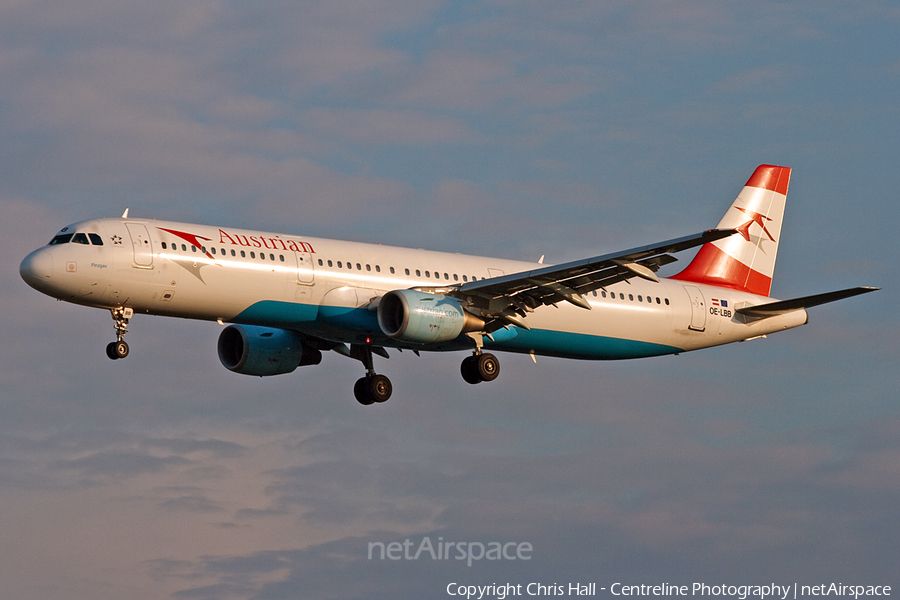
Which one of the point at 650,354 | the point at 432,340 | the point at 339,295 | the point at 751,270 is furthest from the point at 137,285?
the point at 751,270

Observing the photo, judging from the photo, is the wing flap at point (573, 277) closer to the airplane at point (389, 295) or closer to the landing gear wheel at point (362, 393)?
the airplane at point (389, 295)

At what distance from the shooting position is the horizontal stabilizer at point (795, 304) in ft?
142

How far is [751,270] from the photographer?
54000 millimetres

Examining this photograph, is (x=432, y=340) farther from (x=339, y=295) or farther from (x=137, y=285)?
(x=137, y=285)

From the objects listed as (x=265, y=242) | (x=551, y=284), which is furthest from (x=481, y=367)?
(x=265, y=242)

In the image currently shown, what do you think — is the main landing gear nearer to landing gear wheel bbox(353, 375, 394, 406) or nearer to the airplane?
the airplane

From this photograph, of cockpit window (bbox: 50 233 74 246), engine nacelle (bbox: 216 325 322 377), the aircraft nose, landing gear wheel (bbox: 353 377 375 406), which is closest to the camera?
the aircraft nose

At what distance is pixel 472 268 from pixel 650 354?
27.9ft

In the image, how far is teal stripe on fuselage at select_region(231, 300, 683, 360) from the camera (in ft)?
138

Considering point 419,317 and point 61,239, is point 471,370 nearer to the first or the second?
point 419,317

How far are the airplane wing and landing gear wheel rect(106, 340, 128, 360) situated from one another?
10721 mm

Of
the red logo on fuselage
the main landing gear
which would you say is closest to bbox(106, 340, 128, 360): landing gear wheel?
the red logo on fuselage

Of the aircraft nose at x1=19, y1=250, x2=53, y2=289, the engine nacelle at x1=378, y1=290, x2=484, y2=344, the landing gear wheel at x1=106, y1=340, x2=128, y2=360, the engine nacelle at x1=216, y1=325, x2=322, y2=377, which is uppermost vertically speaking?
the engine nacelle at x1=216, y1=325, x2=322, y2=377

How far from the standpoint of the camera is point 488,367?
45.8 meters
